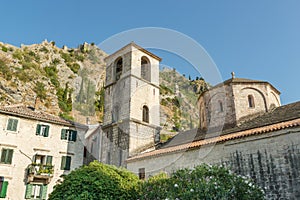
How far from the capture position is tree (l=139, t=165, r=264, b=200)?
9555 millimetres

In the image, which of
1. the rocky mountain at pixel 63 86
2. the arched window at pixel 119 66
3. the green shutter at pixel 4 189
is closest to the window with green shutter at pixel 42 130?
the green shutter at pixel 4 189

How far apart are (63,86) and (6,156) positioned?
3809 centimetres

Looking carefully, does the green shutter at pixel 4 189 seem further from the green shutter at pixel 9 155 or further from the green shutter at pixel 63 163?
the green shutter at pixel 63 163

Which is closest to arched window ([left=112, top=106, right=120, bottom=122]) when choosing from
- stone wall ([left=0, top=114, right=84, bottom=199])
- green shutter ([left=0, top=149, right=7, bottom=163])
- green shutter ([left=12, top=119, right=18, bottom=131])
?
stone wall ([left=0, top=114, right=84, bottom=199])

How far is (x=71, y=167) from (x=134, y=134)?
6426 millimetres

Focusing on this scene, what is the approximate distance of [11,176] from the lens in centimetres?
1950

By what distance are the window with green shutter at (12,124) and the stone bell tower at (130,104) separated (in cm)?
802

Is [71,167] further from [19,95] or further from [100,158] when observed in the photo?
[19,95]

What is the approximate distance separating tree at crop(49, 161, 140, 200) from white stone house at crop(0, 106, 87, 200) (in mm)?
9208

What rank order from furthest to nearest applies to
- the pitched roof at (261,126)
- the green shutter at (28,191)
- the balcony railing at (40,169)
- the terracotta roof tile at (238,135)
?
the balcony railing at (40,169) < the green shutter at (28,191) < the pitched roof at (261,126) < the terracotta roof tile at (238,135)

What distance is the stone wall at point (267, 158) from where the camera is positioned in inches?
505

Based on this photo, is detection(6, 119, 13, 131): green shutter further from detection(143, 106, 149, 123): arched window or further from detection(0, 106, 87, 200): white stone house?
detection(143, 106, 149, 123): arched window

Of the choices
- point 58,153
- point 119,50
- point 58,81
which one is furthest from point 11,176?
point 58,81

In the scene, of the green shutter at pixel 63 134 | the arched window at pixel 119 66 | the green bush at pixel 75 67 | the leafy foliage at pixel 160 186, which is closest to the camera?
the leafy foliage at pixel 160 186
